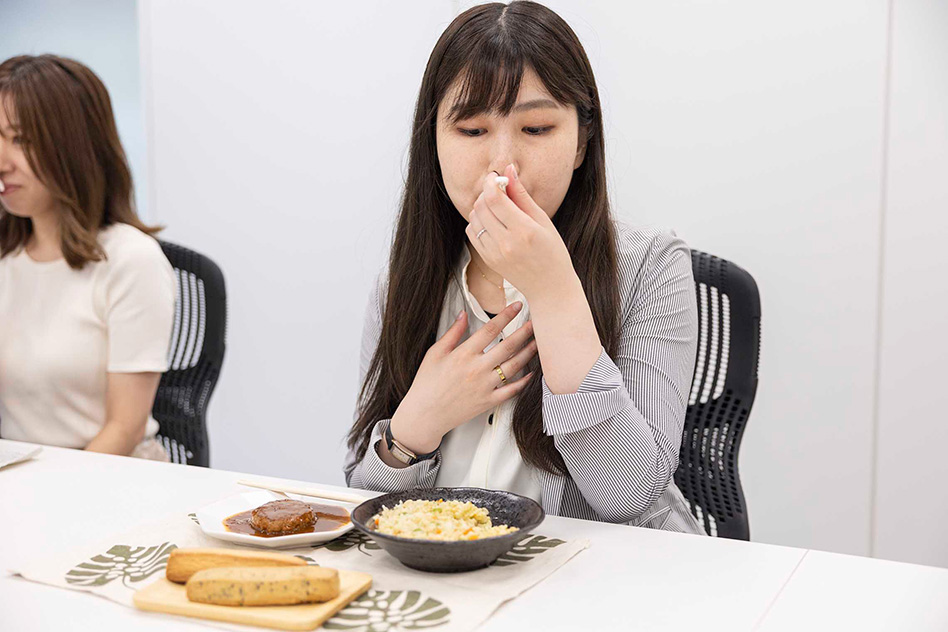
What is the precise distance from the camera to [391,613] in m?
0.90

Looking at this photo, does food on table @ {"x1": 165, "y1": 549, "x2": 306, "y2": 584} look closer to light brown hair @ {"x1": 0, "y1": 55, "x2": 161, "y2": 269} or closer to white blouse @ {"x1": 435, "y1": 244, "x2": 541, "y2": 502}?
white blouse @ {"x1": 435, "y1": 244, "x2": 541, "y2": 502}

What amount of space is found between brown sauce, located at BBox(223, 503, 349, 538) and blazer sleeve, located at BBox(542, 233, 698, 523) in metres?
0.30

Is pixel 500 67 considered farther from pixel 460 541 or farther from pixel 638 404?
pixel 460 541

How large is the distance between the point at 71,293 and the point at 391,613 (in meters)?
1.37

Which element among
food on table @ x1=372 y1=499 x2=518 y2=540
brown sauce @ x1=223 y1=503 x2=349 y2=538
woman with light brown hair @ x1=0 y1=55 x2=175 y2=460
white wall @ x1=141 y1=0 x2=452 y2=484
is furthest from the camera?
white wall @ x1=141 y1=0 x2=452 y2=484

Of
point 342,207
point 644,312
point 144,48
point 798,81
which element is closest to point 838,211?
point 798,81

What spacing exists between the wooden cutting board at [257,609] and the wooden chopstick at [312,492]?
1.01 feet

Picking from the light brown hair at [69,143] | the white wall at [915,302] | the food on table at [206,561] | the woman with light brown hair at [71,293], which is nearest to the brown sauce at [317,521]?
the food on table at [206,561]

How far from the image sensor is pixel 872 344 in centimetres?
237

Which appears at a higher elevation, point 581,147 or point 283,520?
point 581,147

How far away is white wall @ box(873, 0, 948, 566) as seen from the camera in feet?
7.44

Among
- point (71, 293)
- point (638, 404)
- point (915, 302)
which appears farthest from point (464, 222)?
point (915, 302)

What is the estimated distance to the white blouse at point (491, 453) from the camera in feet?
4.50

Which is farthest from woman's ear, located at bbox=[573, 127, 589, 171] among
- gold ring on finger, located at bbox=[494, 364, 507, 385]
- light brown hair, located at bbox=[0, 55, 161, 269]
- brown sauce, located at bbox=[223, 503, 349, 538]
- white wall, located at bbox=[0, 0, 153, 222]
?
white wall, located at bbox=[0, 0, 153, 222]
